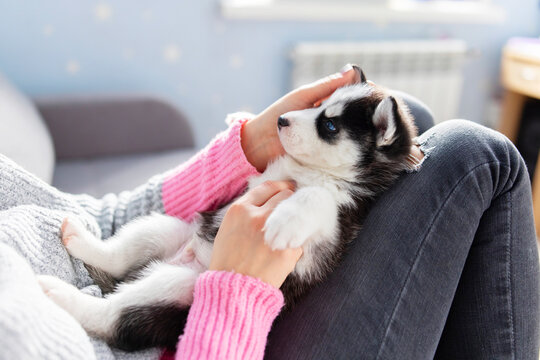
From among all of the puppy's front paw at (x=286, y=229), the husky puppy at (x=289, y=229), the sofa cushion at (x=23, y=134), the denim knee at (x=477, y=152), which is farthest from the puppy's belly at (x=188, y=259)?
the sofa cushion at (x=23, y=134)

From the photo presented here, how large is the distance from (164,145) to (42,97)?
533mm

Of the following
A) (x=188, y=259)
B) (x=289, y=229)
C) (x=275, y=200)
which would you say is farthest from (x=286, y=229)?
(x=188, y=259)

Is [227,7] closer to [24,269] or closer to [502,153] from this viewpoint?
[502,153]

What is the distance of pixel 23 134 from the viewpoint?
1.40 meters

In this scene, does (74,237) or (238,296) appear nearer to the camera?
(238,296)

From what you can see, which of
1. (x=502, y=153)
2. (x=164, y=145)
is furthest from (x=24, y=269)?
(x=164, y=145)

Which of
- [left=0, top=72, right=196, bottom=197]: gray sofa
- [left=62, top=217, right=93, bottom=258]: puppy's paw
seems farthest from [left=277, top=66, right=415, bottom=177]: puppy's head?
[left=0, top=72, right=196, bottom=197]: gray sofa

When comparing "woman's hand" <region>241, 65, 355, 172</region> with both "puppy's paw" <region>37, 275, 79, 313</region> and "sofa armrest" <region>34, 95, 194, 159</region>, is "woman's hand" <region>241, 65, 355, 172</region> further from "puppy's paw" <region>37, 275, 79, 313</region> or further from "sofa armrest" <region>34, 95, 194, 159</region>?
"sofa armrest" <region>34, 95, 194, 159</region>

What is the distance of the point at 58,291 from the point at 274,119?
59 cm

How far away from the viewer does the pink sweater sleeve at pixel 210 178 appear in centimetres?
102

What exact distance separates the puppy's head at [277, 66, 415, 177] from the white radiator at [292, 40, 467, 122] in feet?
4.42

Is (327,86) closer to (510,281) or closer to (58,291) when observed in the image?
(510,281)

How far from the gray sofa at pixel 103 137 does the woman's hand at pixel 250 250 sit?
878mm

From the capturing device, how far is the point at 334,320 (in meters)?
0.74
